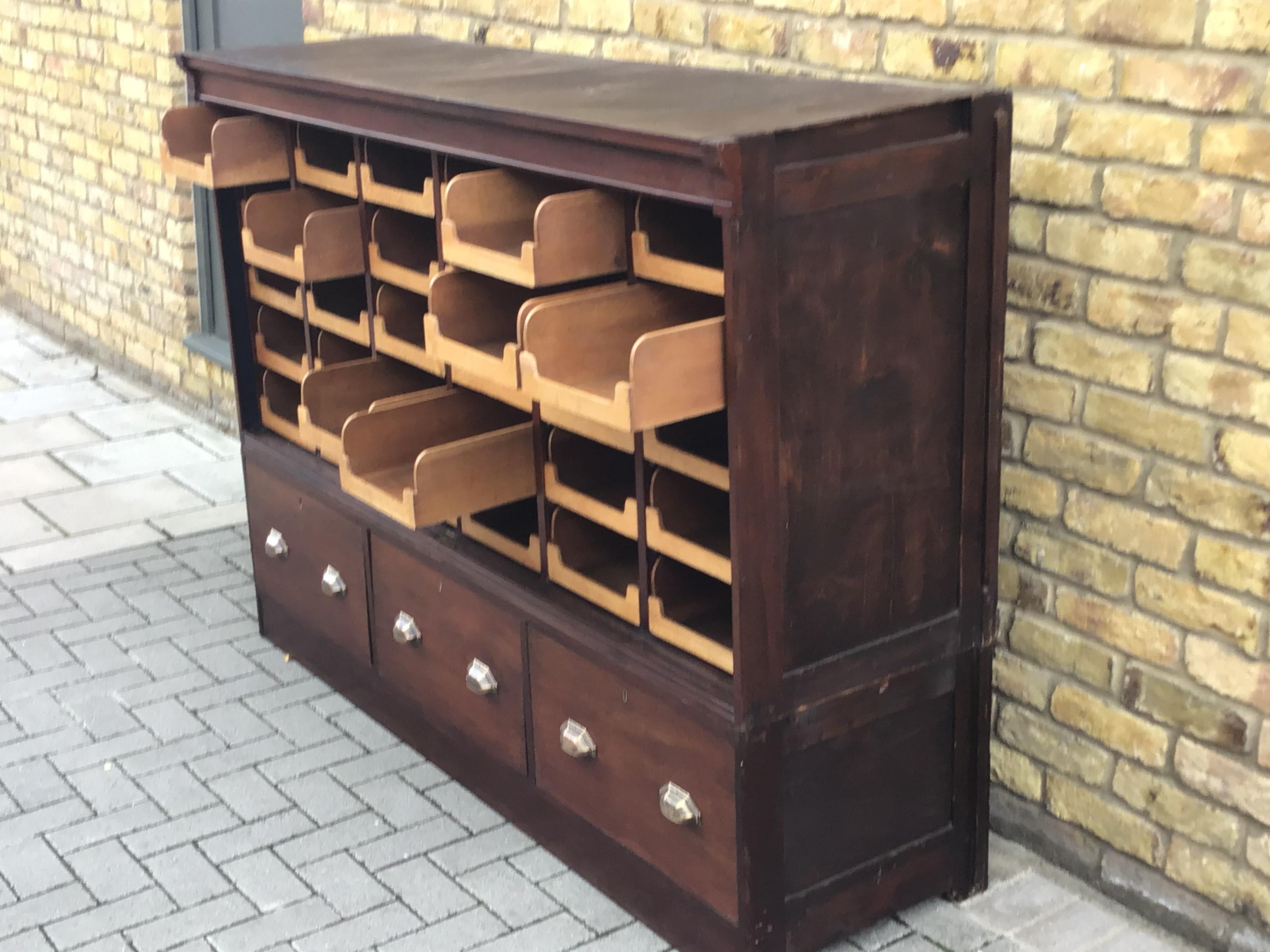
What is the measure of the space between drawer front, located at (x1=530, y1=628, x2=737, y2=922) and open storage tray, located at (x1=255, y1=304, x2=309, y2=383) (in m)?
1.16

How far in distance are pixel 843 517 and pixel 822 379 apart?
24 cm

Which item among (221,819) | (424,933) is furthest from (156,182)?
(424,933)

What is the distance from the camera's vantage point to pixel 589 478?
9.29ft

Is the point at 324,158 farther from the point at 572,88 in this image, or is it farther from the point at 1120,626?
the point at 1120,626

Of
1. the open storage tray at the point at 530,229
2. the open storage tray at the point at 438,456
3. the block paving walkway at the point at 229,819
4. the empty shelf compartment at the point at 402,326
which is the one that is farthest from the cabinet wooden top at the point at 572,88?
the block paving walkway at the point at 229,819

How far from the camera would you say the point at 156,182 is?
5.35 meters

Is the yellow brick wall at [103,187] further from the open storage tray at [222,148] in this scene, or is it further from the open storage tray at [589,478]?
the open storage tray at [589,478]

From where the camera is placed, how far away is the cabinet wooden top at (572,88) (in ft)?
7.16

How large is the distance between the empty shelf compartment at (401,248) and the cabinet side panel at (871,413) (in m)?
1.05

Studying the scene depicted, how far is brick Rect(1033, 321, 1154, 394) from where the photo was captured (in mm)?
2439

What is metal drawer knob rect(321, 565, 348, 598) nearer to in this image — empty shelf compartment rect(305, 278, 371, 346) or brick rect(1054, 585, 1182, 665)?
empty shelf compartment rect(305, 278, 371, 346)

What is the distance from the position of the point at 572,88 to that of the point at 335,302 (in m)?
1.13

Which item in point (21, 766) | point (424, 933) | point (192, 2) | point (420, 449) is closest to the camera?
point (424, 933)

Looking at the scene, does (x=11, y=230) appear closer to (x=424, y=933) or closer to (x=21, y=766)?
(x=21, y=766)
